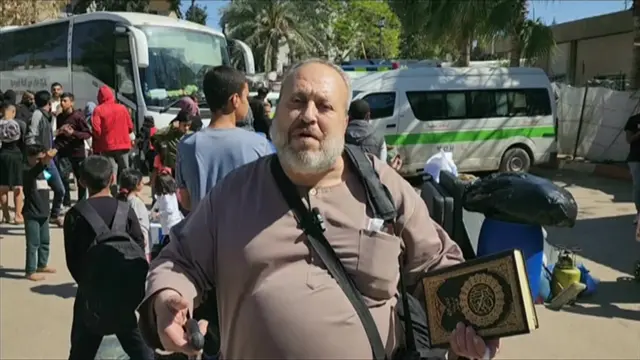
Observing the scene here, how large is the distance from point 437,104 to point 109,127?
23.7 feet

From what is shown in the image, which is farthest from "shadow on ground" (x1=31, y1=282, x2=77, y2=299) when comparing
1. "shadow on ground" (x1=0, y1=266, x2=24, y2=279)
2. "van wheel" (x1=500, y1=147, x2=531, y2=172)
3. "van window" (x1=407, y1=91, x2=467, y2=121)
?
"van wheel" (x1=500, y1=147, x2=531, y2=172)

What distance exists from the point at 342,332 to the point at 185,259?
49cm

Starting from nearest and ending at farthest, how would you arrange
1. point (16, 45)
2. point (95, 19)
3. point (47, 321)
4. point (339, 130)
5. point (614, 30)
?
point (339, 130)
point (47, 321)
point (95, 19)
point (16, 45)
point (614, 30)

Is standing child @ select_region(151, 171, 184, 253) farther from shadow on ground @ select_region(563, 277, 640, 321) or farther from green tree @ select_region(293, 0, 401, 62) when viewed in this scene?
green tree @ select_region(293, 0, 401, 62)

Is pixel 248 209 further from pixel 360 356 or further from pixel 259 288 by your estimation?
pixel 360 356

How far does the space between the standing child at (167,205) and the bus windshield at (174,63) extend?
8930 mm

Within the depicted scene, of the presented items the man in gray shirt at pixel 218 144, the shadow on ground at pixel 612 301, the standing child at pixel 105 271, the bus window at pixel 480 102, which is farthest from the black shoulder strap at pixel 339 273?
the bus window at pixel 480 102

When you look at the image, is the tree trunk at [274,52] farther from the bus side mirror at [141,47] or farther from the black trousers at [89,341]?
the black trousers at [89,341]

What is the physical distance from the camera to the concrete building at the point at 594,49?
894 inches

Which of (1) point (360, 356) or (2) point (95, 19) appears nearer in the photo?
(1) point (360, 356)

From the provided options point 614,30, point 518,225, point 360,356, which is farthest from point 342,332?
point 614,30

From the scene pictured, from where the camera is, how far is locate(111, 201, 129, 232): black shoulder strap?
3.62 m

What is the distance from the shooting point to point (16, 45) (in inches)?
776

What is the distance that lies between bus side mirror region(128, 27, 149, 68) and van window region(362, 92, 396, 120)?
15.2ft
